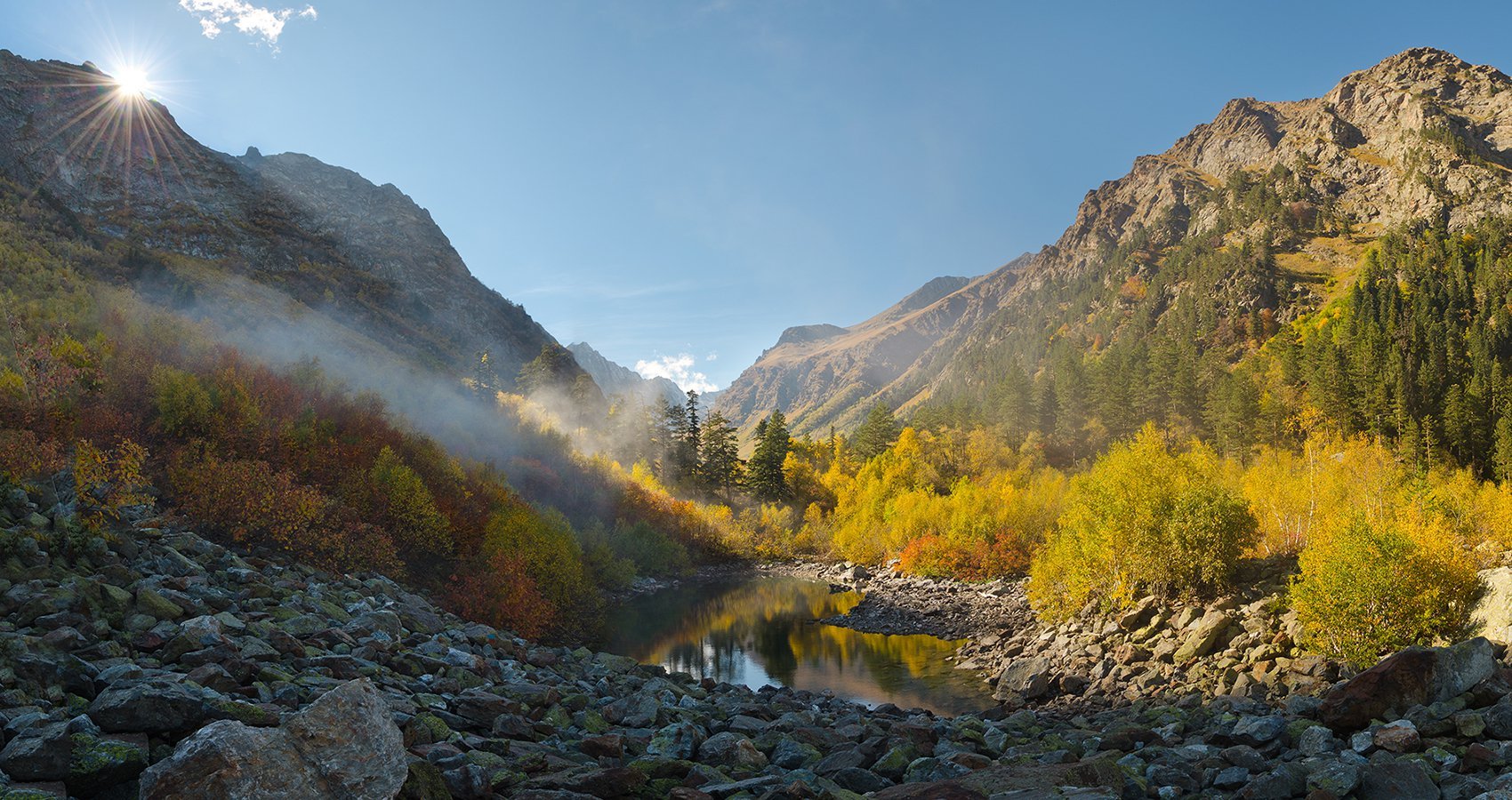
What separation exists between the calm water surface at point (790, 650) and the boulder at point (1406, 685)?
15151 millimetres

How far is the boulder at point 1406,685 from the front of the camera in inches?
623

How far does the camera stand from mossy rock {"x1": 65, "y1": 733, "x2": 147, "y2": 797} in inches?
254

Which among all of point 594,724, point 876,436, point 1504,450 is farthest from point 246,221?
point 1504,450

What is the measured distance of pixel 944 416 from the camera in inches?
4483

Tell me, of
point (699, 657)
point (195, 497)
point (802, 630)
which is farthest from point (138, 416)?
point (802, 630)

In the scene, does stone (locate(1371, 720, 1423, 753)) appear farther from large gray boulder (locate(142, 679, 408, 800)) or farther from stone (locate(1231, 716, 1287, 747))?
large gray boulder (locate(142, 679, 408, 800))

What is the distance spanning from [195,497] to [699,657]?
88.8 ft

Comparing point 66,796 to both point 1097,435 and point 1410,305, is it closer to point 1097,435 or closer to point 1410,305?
point 1097,435

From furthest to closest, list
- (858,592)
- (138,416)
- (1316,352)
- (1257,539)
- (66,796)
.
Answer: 1. (1316,352)
2. (858,592)
3. (1257,539)
4. (138,416)
5. (66,796)

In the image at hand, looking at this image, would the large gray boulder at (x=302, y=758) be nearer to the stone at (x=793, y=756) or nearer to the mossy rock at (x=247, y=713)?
the mossy rock at (x=247, y=713)

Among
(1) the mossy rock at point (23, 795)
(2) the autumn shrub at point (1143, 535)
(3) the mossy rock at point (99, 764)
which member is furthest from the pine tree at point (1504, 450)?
(1) the mossy rock at point (23, 795)

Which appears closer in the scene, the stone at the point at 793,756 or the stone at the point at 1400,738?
the stone at the point at 1400,738

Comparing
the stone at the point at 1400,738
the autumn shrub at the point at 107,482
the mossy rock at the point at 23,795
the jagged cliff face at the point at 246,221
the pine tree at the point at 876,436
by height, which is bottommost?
the stone at the point at 1400,738

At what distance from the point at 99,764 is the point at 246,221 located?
5777 inches
